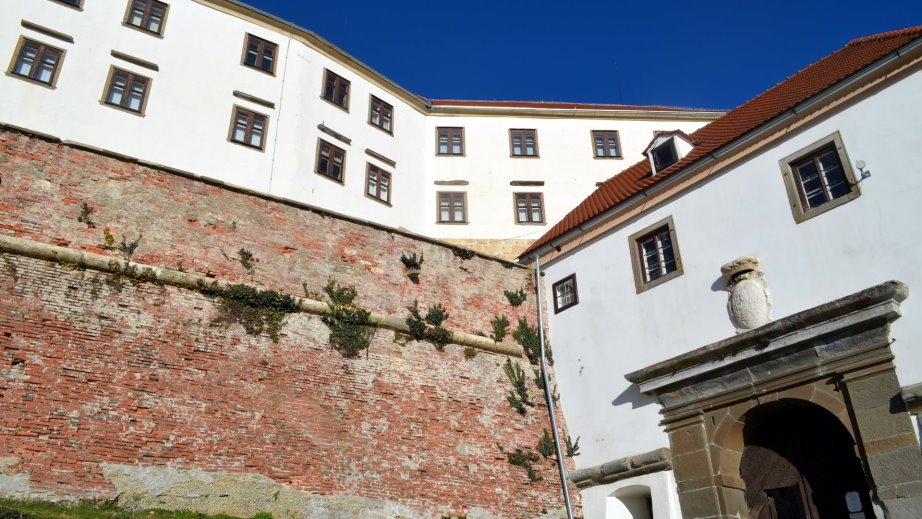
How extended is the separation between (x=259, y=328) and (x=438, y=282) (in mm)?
4419

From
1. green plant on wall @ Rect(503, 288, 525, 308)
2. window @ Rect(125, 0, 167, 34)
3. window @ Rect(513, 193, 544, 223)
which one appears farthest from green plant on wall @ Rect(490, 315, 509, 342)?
window @ Rect(125, 0, 167, 34)

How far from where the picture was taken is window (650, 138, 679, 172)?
54.5ft

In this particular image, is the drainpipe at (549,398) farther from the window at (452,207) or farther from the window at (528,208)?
the window at (452,207)

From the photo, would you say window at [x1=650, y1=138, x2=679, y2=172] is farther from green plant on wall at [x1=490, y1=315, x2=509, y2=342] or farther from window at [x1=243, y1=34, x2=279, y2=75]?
window at [x1=243, y1=34, x2=279, y2=75]

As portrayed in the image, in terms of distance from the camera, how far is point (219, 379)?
12.0 meters

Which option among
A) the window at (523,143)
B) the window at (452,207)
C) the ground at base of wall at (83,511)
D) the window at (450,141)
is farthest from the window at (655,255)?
the window at (450,141)

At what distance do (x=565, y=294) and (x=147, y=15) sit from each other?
15.2 metres

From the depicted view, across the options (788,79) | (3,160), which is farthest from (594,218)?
(3,160)

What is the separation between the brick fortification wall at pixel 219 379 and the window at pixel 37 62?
→ 8.18 metres

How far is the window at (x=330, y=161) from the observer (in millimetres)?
22656

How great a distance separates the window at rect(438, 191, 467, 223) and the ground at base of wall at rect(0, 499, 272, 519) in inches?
629

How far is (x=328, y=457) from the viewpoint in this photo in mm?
12297

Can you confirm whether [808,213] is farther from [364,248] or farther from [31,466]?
[31,466]

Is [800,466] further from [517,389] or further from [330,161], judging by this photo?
[330,161]
